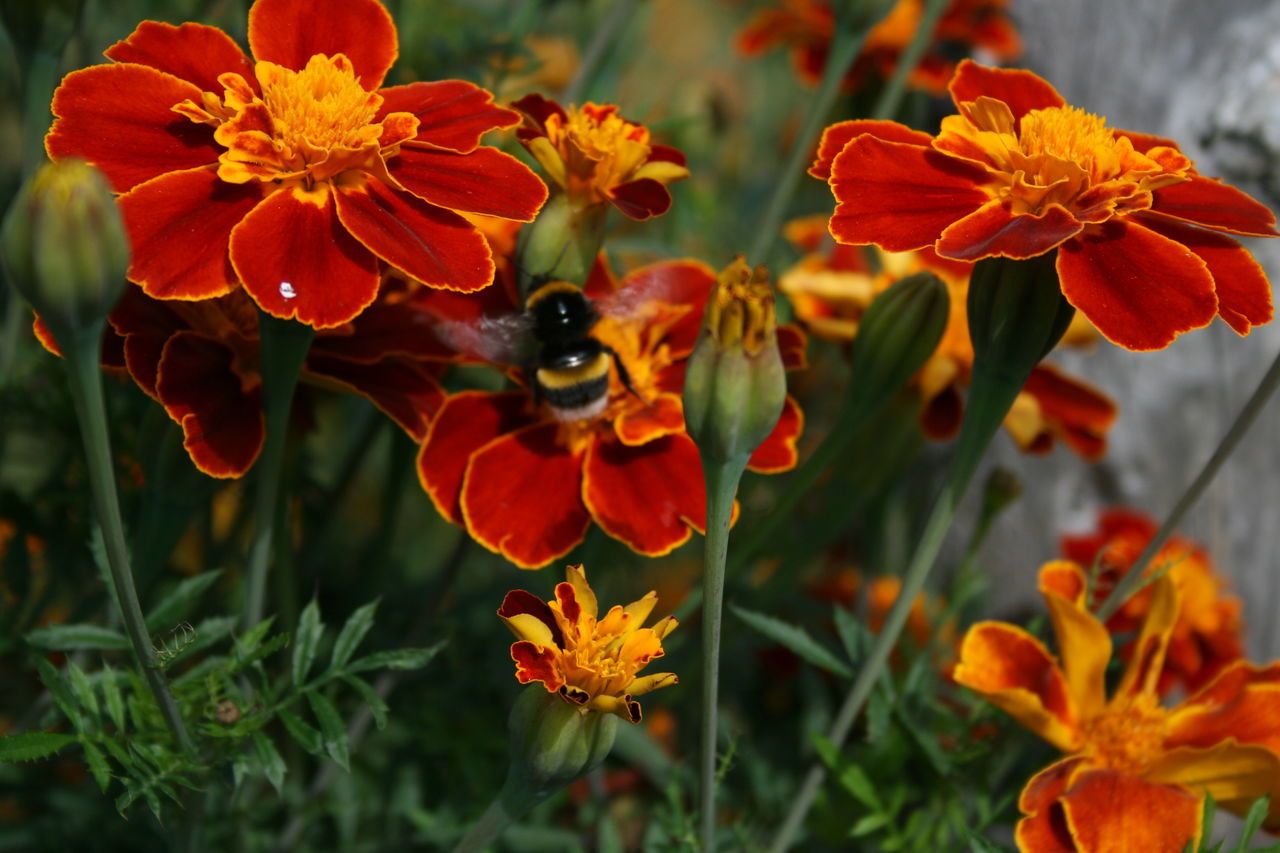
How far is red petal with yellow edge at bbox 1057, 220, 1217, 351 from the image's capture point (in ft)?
2.27

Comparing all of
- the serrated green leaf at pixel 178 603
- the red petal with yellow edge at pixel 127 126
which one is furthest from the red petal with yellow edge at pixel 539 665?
the red petal with yellow edge at pixel 127 126

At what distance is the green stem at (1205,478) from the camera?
0.76 m

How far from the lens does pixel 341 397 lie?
1381 millimetres

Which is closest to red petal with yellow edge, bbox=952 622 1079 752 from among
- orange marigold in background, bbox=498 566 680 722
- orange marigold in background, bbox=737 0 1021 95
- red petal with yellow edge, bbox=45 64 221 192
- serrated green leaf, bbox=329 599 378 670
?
orange marigold in background, bbox=498 566 680 722

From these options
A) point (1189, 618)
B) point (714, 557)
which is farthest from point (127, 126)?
point (1189, 618)

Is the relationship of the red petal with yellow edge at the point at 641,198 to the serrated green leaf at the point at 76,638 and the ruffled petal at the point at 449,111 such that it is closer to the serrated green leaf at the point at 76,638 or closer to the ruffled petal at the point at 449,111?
the ruffled petal at the point at 449,111

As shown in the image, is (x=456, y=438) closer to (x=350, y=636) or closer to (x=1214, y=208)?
(x=350, y=636)

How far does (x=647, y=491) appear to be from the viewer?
85 cm

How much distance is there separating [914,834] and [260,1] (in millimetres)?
768

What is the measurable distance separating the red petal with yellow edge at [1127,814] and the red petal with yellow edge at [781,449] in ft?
0.94

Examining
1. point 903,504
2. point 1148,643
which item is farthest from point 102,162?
point 903,504

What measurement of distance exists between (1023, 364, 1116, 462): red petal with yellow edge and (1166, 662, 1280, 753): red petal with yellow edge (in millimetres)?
256

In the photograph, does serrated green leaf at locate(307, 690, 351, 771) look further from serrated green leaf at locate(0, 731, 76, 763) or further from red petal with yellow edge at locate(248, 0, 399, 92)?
red petal with yellow edge at locate(248, 0, 399, 92)

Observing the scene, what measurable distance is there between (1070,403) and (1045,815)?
0.41m
